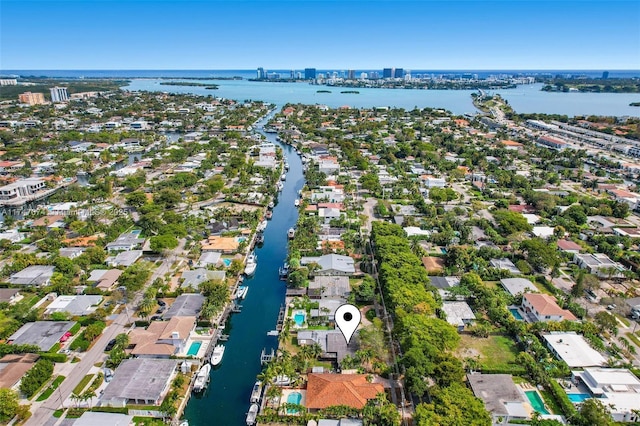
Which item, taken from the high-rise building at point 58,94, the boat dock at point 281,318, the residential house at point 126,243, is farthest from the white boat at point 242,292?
the high-rise building at point 58,94

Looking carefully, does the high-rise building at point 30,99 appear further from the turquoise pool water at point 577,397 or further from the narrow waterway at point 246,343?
the turquoise pool water at point 577,397

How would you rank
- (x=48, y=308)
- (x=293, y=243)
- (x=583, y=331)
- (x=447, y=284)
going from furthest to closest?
(x=293, y=243) → (x=447, y=284) → (x=48, y=308) → (x=583, y=331)

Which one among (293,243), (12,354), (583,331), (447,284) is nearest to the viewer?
(12,354)

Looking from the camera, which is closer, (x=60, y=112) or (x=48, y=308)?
(x=48, y=308)

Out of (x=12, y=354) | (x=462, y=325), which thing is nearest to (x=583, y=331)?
(x=462, y=325)

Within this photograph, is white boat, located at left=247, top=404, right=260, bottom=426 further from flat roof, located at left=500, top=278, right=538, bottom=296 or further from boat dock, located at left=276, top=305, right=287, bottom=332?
flat roof, located at left=500, top=278, right=538, bottom=296

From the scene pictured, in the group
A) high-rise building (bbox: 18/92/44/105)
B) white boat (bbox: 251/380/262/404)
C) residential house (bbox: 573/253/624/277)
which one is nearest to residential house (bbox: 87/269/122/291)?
white boat (bbox: 251/380/262/404)

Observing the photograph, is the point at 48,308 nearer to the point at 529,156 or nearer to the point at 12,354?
the point at 12,354

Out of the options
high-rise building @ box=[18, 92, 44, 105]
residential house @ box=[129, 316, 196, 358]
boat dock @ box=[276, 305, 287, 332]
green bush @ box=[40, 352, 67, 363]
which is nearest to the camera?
green bush @ box=[40, 352, 67, 363]
